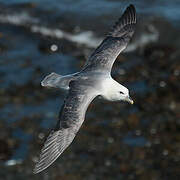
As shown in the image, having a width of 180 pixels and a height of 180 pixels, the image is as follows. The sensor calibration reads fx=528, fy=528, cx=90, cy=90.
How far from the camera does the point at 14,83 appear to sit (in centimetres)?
1283

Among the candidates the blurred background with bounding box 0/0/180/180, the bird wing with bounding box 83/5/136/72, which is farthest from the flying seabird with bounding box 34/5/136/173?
the blurred background with bounding box 0/0/180/180

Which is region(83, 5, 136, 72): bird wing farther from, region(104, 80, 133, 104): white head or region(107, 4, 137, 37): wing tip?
region(104, 80, 133, 104): white head

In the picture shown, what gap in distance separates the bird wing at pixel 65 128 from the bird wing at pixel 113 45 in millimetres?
921

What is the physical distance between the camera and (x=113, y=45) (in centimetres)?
804

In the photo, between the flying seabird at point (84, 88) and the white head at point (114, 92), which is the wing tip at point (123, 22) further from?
the white head at point (114, 92)

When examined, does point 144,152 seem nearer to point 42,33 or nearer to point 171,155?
point 171,155

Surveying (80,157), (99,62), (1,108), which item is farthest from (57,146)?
(1,108)

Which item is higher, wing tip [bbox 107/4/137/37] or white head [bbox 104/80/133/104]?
wing tip [bbox 107/4/137/37]

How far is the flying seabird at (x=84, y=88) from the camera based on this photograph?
21.3 feet

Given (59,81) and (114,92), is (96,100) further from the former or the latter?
(114,92)

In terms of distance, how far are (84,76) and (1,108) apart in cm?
508

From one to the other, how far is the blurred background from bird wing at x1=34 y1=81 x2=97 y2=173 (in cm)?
378

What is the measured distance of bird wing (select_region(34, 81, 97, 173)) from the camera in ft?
20.9

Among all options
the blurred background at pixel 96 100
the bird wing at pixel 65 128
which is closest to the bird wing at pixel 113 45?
the bird wing at pixel 65 128
